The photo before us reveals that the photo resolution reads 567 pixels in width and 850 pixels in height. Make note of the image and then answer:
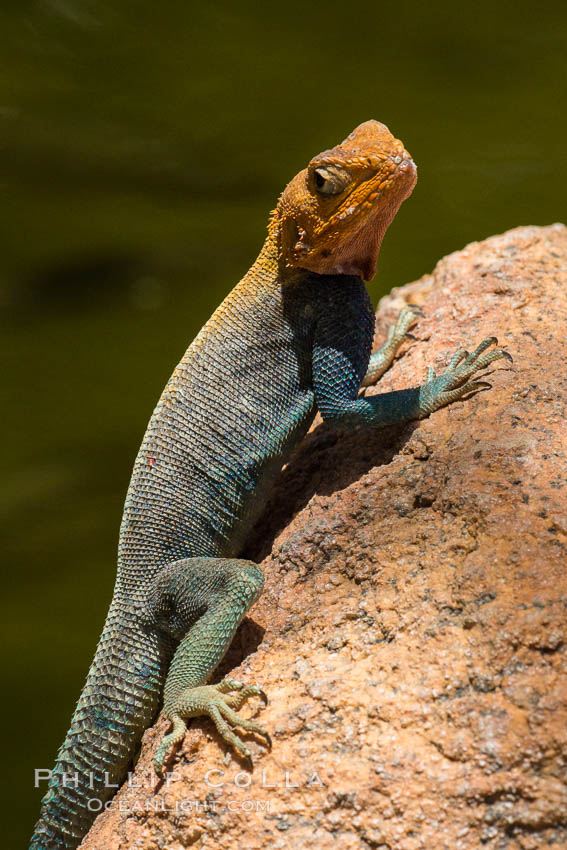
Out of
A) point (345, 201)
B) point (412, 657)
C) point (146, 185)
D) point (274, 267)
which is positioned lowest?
point (412, 657)

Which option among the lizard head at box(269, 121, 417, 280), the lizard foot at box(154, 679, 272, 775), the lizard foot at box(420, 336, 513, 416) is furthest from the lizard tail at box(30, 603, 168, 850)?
the lizard head at box(269, 121, 417, 280)

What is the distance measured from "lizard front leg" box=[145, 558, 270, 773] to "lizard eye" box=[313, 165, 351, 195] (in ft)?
4.13

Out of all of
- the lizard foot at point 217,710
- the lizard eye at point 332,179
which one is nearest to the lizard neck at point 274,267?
the lizard eye at point 332,179

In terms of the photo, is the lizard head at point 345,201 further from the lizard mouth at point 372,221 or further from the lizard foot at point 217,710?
the lizard foot at point 217,710

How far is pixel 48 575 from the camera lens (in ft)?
14.7

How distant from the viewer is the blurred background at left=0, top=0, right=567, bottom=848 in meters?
3.55

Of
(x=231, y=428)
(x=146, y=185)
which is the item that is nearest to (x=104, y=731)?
(x=231, y=428)

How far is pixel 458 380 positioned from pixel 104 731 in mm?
1674

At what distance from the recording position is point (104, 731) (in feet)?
8.16

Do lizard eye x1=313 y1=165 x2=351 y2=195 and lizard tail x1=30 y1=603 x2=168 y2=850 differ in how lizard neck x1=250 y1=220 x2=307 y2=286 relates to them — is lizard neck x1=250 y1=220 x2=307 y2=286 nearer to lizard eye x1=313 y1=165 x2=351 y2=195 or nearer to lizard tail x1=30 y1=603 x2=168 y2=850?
lizard eye x1=313 y1=165 x2=351 y2=195

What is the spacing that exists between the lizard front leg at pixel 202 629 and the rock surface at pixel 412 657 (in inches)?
2.8

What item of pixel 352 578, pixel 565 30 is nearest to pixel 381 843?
pixel 352 578

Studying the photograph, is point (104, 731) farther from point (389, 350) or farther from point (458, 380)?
point (389, 350)

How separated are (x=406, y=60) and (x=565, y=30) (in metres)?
0.78
